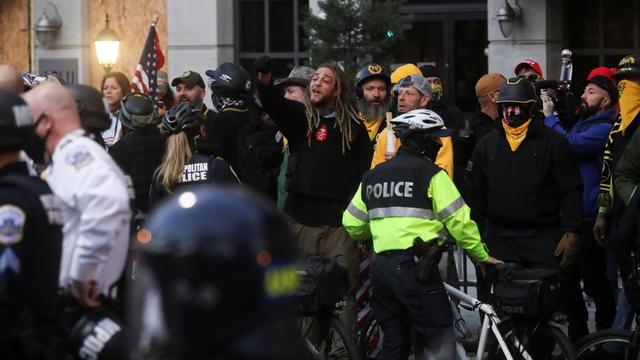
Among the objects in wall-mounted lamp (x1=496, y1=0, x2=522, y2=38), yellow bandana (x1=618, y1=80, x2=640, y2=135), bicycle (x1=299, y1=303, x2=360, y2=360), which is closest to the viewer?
bicycle (x1=299, y1=303, x2=360, y2=360)

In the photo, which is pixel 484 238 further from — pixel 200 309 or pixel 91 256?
pixel 200 309

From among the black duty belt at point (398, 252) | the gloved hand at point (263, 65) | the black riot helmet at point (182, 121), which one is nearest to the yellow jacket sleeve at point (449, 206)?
the black duty belt at point (398, 252)

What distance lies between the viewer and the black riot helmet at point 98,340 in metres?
5.14

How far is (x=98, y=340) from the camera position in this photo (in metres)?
5.18

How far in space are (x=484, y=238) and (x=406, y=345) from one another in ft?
5.22

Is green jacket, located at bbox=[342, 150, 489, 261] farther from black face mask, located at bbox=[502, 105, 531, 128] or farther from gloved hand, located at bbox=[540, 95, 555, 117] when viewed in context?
gloved hand, located at bbox=[540, 95, 555, 117]

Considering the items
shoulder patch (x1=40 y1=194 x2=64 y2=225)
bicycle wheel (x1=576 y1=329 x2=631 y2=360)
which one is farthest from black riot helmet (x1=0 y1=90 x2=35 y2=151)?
bicycle wheel (x1=576 y1=329 x2=631 y2=360)

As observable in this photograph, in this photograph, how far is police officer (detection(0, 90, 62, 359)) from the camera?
15.3ft

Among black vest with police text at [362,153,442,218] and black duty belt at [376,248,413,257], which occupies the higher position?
black vest with police text at [362,153,442,218]

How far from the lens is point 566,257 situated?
28.6ft

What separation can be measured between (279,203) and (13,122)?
4.91m

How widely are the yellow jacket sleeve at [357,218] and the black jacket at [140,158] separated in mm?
1710

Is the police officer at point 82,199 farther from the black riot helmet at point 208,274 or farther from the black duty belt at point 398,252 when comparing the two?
the black riot helmet at point 208,274

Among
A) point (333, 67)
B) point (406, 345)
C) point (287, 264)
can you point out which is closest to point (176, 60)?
point (333, 67)
